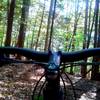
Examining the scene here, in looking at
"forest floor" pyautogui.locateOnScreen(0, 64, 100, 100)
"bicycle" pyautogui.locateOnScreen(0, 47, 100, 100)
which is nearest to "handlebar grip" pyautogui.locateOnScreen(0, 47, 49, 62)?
"bicycle" pyautogui.locateOnScreen(0, 47, 100, 100)

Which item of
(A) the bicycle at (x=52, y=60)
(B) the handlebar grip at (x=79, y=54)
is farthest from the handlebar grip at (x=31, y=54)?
(B) the handlebar grip at (x=79, y=54)

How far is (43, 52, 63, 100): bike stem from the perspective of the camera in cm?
149

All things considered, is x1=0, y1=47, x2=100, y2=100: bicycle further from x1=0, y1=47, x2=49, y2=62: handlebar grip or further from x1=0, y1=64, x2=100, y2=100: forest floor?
x1=0, y1=64, x2=100, y2=100: forest floor

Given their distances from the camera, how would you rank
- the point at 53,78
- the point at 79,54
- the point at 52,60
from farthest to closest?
the point at 79,54, the point at 52,60, the point at 53,78

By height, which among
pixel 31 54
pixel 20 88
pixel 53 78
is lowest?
pixel 20 88

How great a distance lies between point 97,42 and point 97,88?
25.4ft

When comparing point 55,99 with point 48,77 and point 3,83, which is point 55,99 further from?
point 3,83

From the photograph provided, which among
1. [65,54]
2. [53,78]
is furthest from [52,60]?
[65,54]

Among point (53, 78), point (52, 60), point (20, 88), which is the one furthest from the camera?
point (20, 88)

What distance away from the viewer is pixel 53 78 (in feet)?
4.93

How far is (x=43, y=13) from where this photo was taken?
124 ft

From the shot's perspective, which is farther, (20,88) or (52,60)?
(20,88)

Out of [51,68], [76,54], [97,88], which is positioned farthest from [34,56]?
[97,88]

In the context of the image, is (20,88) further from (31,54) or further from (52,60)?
Answer: (52,60)
